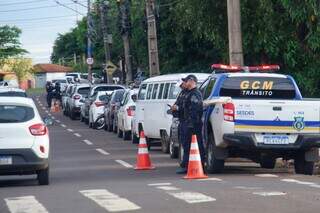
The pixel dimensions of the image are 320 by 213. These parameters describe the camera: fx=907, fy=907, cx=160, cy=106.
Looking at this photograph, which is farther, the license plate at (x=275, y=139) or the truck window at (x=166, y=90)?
the truck window at (x=166, y=90)

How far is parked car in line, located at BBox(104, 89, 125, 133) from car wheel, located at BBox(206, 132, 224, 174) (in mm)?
13986

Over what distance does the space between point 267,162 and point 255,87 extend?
77.4 inches

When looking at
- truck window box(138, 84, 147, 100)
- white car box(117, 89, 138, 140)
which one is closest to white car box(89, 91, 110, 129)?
white car box(117, 89, 138, 140)

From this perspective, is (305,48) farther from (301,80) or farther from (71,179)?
(71,179)

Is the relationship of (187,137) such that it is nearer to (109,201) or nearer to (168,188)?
(168,188)

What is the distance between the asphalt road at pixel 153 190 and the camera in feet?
39.4

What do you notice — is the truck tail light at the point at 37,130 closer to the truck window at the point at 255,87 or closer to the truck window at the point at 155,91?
the truck window at the point at 255,87

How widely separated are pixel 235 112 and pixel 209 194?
325 centimetres

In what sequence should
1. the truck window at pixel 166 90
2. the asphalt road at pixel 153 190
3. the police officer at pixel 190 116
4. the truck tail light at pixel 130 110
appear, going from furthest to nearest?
the truck tail light at pixel 130 110
the truck window at pixel 166 90
the police officer at pixel 190 116
the asphalt road at pixel 153 190

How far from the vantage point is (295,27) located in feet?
79.6

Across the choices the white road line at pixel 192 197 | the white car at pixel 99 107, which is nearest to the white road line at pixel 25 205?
the white road line at pixel 192 197

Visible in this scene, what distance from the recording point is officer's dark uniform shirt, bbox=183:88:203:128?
17000mm

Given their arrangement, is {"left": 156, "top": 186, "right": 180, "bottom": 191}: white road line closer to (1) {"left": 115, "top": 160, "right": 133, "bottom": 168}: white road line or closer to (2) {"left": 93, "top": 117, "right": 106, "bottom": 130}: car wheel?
(1) {"left": 115, "top": 160, "right": 133, "bottom": 168}: white road line

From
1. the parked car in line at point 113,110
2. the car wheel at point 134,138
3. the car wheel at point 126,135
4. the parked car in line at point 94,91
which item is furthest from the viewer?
the parked car in line at point 94,91
